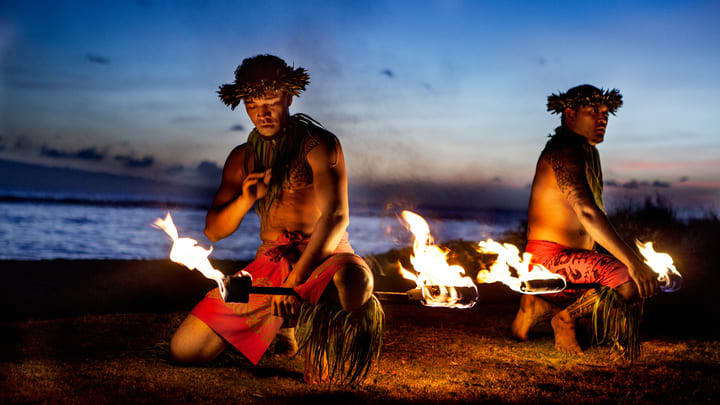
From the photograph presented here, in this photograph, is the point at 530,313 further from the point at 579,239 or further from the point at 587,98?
the point at 587,98

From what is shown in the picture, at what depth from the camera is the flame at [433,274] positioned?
396cm

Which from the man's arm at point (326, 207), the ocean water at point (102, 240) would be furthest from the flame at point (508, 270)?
the ocean water at point (102, 240)

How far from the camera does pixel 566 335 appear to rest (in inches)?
200

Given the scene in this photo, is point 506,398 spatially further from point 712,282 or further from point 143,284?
point 712,282

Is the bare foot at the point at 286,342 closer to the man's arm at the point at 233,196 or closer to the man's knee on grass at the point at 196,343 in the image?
the man's knee on grass at the point at 196,343

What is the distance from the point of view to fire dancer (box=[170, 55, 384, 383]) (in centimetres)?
375

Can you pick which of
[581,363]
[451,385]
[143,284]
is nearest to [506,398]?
[451,385]

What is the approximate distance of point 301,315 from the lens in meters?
3.69

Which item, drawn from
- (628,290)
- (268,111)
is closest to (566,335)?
(628,290)

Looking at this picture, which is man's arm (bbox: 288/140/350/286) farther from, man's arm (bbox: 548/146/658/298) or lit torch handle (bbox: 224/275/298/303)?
man's arm (bbox: 548/146/658/298)

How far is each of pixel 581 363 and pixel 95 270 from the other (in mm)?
7846

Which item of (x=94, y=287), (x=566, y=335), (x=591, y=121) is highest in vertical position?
(x=591, y=121)

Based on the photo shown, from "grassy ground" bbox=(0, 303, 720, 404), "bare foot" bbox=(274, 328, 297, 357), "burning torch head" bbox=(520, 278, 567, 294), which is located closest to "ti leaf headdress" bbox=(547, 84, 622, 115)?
"burning torch head" bbox=(520, 278, 567, 294)

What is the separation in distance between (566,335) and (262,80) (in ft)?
10.4
